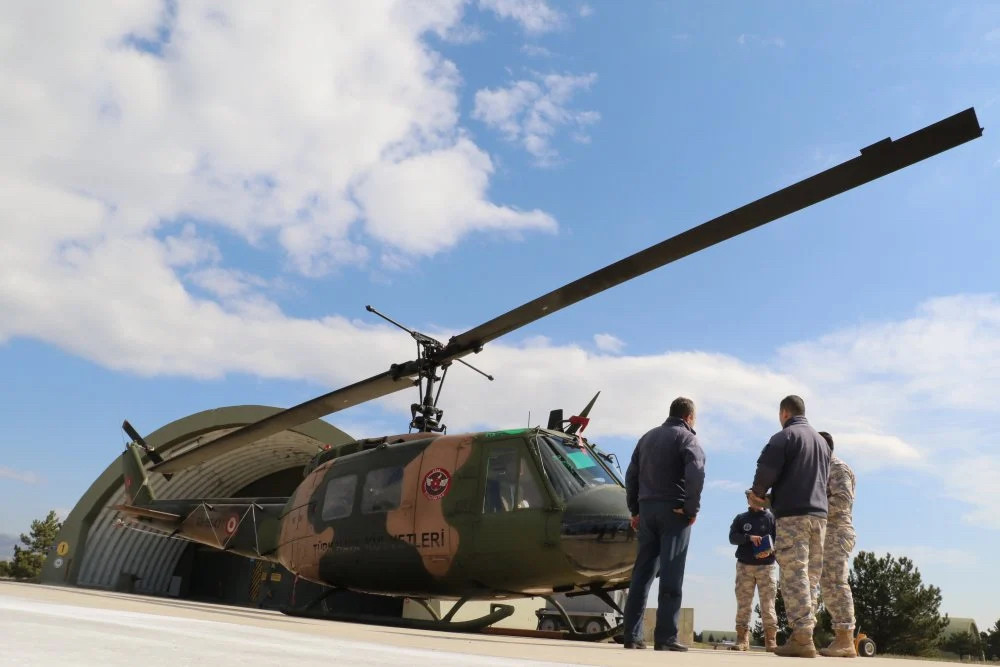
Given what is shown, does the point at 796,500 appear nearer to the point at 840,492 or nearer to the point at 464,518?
the point at 840,492

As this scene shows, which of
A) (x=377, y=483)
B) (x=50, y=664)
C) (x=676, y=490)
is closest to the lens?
(x=50, y=664)

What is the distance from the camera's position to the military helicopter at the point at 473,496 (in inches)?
264

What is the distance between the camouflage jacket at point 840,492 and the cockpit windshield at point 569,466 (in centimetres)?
209

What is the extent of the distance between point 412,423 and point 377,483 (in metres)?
0.95

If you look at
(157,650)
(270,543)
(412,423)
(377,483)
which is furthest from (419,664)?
Answer: (270,543)

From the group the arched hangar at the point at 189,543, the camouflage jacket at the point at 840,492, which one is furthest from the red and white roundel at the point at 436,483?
the arched hangar at the point at 189,543

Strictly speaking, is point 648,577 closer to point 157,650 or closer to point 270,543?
point 157,650

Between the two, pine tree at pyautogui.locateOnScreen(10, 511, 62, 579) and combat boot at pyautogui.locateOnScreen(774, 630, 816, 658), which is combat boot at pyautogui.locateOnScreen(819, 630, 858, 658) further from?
pine tree at pyautogui.locateOnScreen(10, 511, 62, 579)

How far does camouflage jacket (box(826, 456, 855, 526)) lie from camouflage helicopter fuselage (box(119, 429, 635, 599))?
1775 millimetres

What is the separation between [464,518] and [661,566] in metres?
2.58

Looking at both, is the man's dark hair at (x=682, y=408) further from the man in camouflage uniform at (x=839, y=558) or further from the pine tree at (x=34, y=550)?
the pine tree at (x=34, y=550)

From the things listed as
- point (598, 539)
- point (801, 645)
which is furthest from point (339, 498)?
point (801, 645)

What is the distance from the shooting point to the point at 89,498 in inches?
664

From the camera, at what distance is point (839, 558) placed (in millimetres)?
5828
